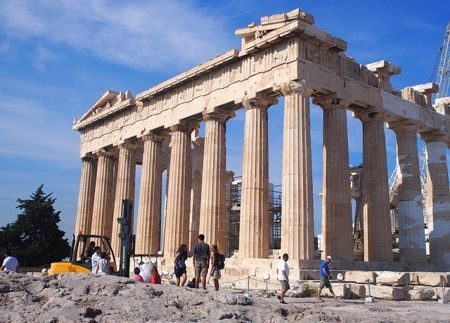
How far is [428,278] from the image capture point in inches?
789

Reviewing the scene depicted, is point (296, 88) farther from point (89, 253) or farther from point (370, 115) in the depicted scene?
point (89, 253)

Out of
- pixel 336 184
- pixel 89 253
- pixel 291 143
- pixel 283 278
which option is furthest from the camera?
pixel 336 184

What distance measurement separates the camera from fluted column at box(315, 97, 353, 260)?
26.4 meters

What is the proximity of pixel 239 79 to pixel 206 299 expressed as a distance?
1916 centimetres

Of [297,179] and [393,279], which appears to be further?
[297,179]

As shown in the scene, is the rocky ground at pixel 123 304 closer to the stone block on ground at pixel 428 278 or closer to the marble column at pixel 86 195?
the stone block on ground at pixel 428 278

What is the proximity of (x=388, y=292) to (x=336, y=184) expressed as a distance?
338 inches

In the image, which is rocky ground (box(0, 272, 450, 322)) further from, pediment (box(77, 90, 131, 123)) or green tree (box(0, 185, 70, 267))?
green tree (box(0, 185, 70, 267))

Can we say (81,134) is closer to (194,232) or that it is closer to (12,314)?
(194,232)

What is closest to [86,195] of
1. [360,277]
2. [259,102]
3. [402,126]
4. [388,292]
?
[259,102]

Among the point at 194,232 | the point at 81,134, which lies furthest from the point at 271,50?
the point at 81,134

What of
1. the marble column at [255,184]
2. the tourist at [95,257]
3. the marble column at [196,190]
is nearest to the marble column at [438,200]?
the marble column at [255,184]

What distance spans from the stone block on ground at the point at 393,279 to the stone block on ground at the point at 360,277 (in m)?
0.24

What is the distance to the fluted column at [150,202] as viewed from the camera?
1364 inches
